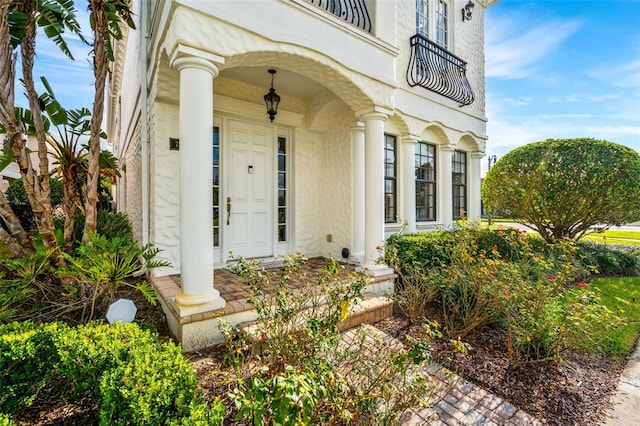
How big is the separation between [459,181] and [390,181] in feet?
9.66

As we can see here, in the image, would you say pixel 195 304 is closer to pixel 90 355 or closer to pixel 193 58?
pixel 90 355

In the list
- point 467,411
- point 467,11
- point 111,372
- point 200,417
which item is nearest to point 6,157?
point 111,372

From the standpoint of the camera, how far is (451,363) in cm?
305

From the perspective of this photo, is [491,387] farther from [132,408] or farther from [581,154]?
[581,154]

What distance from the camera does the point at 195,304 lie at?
3.00 meters

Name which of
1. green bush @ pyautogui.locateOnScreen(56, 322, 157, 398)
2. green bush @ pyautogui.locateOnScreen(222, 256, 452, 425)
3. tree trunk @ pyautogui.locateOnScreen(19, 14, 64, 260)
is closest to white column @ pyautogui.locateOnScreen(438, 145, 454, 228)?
green bush @ pyautogui.locateOnScreen(222, 256, 452, 425)

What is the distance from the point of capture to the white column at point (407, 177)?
21.7 ft

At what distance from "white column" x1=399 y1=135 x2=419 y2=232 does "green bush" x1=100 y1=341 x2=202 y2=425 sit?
5.71m

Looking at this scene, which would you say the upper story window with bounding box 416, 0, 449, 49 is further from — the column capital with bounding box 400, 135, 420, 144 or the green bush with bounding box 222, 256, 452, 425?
the green bush with bounding box 222, 256, 452, 425

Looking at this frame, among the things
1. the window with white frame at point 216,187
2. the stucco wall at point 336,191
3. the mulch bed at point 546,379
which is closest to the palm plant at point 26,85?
the window with white frame at point 216,187

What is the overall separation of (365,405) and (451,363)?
1.77 m

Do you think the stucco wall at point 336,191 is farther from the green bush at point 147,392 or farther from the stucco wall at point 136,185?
the green bush at point 147,392

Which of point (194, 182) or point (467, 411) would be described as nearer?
point (467, 411)

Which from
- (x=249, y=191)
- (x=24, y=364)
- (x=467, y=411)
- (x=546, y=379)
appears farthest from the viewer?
(x=249, y=191)
